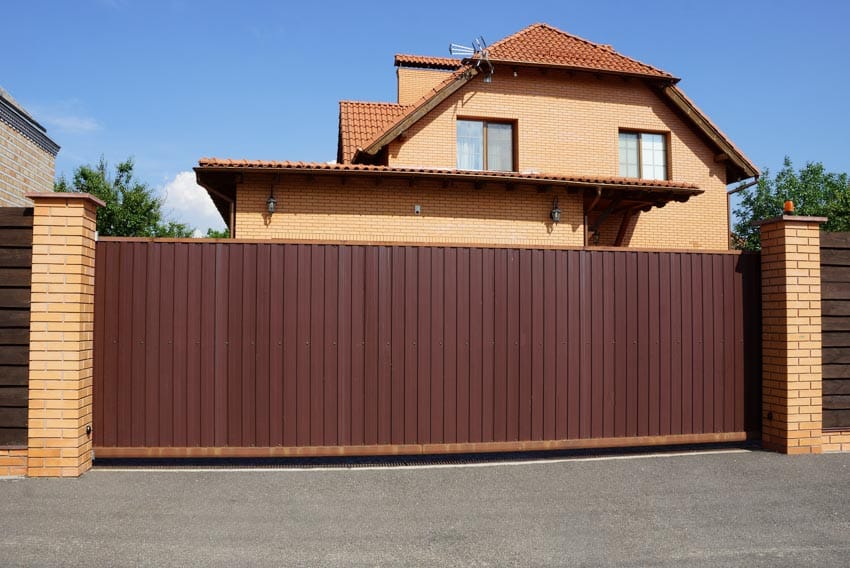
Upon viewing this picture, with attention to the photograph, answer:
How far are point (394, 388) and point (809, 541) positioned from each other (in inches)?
146

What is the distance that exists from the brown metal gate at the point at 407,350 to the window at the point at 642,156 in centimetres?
839

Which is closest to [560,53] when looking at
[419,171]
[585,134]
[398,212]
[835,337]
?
[585,134]

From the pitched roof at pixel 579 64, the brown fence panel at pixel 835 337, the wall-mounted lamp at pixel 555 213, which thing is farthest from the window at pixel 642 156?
the brown fence panel at pixel 835 337

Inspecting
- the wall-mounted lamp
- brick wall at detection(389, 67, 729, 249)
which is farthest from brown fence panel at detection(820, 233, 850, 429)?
brick wall at detection(389, 67, 729, 249)

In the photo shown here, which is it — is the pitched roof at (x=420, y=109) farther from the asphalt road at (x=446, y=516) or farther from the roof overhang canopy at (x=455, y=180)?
the asphalt road at (x=446, y=516)

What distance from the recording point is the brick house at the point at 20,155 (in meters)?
9.51

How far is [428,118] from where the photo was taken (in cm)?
1297

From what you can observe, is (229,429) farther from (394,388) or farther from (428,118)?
(428,118)

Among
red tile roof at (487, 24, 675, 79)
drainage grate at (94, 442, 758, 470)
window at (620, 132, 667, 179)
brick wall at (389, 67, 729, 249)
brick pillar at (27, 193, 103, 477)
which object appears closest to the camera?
brick pillar at (27, 193, 103, 477)

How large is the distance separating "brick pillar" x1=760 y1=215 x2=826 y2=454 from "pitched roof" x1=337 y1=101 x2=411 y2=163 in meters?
9.42


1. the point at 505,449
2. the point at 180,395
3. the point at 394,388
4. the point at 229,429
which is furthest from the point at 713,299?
the point at 180,395

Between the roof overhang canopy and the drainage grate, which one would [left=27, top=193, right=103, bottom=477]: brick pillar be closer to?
the drainage grate

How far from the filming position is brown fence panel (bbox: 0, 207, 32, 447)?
213 inches

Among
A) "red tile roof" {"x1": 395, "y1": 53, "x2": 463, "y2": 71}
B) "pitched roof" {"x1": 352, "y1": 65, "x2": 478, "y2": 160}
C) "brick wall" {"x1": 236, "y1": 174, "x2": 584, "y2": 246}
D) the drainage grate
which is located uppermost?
"red tile roof" {"x1": 395, "y1": 53, "x2": 463, "y2": 71}
